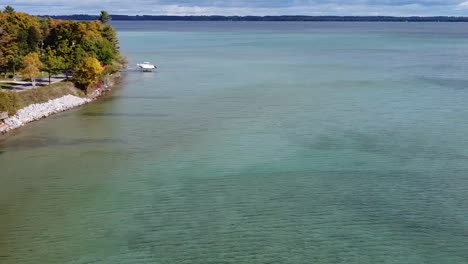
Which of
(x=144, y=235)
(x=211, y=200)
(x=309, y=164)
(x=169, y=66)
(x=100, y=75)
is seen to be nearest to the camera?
(x=144, y=235)

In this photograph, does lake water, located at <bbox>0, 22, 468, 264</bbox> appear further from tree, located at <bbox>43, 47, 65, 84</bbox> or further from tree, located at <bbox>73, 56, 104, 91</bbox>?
tree, located at <bbox>43, 47, 65, 84</bbox>

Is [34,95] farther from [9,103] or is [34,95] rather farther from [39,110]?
[9,103]

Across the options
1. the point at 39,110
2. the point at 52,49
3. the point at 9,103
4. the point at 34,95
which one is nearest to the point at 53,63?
the point at 34,95

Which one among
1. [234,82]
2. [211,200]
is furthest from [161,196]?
[234,82]

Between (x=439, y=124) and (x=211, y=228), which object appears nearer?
(x=211, y=228)

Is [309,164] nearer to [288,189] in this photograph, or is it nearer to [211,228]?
[288,189]

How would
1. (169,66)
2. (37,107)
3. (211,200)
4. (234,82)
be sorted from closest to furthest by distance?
(211,200) → (37,107) → (234,82) → (169,66)

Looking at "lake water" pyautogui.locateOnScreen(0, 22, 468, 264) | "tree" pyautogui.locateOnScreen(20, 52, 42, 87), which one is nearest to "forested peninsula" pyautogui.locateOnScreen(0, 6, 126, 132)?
"tree" pyautogui.locateOnScreen(20, 52, 42, 87)
